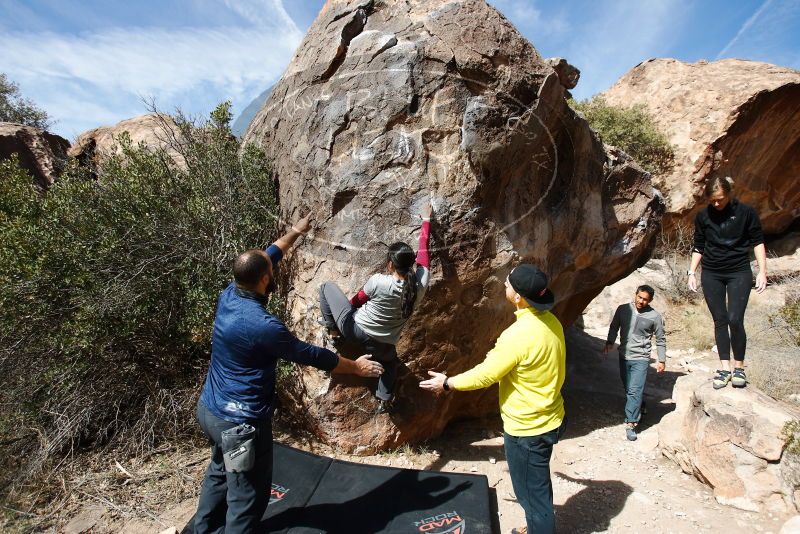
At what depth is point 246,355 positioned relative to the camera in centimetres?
→ 266

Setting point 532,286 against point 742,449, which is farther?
point 742,449

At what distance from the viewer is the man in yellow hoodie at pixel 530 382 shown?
108 inches

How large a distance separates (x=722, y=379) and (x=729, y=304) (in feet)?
2.38

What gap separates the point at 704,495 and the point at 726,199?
2553 millimetres

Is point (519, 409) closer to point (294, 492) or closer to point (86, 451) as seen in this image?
point (294, 492)

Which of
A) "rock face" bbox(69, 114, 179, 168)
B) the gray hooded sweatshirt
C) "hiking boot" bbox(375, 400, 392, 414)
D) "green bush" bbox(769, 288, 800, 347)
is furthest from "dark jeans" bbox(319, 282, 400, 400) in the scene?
"rock face" bbox(69, 114, 179, 168)

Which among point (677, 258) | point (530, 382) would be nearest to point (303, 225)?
point (530, 382)

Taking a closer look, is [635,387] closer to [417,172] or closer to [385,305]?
[385,305]

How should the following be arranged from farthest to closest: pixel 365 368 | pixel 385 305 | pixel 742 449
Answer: pixel 742 449, pixel 385 305, pixel 365 368

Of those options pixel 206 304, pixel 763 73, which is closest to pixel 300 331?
pixel 206 304

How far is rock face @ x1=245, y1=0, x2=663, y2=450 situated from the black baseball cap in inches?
59.4

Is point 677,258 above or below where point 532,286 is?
above

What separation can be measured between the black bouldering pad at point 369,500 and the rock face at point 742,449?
200 centimetres

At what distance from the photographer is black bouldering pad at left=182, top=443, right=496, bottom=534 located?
3398 mm
